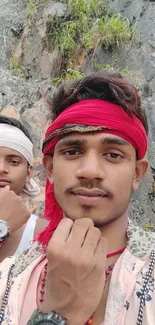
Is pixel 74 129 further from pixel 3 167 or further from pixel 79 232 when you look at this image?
pixel 3 167

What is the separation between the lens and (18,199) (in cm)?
209

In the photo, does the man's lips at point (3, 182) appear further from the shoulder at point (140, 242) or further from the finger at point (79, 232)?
the finger at point (79, 232)

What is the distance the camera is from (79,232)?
45.1 inches

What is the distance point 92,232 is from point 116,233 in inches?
10.2

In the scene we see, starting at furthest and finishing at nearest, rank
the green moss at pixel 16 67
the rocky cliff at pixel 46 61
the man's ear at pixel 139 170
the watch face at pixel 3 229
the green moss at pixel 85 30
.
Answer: the green moss at pixel 16 67
the green moss at pixel 85 30
the rocky cliff at pixel 46 61
the watch face at pixel 3 229
the man's ear at pixel 139 170

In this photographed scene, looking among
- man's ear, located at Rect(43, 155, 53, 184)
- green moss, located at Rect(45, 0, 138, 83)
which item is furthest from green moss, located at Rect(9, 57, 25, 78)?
man's ear, located at Rect(43, 155, 53, 184)

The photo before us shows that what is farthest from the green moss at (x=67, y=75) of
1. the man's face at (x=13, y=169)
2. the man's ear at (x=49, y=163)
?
the man's ear at (x=49, y=163)

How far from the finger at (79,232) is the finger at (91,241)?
1cm

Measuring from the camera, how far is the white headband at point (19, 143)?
2.31 metres

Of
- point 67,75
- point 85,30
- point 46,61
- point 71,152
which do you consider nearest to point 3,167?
point 71,152

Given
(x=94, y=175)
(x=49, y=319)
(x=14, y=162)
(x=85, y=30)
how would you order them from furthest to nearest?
(x=85, y=30) < (x=14, y=162) < (x=94, y=175) < (x=49, y=319)

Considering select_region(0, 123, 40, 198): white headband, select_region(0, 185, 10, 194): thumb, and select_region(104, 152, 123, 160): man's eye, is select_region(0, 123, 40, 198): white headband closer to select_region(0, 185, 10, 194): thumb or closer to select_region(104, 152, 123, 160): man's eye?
select_region(0, 185, 10, 194): thumb

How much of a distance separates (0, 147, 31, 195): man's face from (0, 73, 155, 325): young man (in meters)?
0.75

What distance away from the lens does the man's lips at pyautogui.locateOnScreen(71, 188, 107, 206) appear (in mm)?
1281
